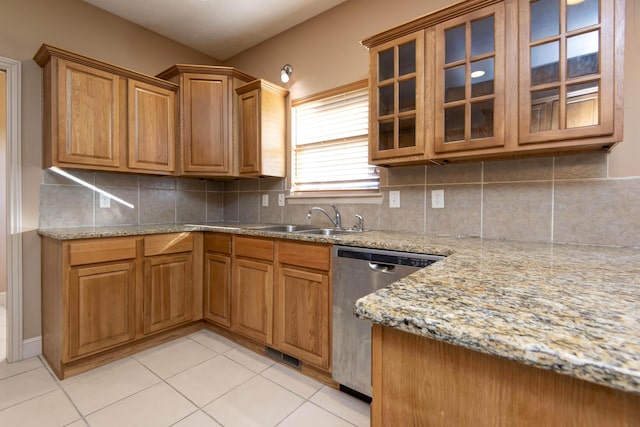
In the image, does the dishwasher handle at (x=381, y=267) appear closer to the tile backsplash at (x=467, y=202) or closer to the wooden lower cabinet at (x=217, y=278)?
the tile backsplash at (x=467, y=202)

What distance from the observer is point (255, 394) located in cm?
177

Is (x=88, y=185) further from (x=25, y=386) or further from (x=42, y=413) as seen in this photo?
(x=42, y=413)

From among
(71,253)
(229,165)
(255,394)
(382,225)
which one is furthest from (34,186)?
(382,225)

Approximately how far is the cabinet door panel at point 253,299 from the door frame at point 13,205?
1513 mm

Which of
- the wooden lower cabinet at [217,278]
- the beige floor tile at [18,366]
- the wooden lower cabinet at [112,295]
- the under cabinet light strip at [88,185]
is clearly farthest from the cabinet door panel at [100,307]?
the under cabinet light strip at [88,185]

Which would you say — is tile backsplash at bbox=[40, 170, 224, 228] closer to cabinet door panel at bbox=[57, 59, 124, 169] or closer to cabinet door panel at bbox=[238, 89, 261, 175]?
cabinet door panel at bbox=[57, 59, 124, 169]

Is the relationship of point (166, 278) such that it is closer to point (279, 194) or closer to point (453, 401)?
point (279, 194)

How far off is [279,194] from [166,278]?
1222mm

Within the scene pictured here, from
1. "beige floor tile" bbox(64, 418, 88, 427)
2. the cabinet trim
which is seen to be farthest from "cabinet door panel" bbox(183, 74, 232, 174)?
"beige floor tile" bbox(64, 418, 88, 427)

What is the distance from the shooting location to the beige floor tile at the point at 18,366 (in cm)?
197

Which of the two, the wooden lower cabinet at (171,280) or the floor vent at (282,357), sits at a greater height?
the wooden lower cabinet at (171,280)

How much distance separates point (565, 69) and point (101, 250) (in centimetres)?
284

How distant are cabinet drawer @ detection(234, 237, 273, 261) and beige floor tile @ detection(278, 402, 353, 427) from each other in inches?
36.7

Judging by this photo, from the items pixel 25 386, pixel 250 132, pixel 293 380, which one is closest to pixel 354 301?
pixel 293 380
